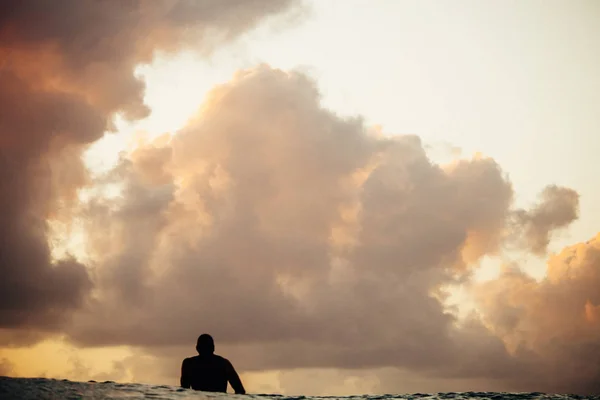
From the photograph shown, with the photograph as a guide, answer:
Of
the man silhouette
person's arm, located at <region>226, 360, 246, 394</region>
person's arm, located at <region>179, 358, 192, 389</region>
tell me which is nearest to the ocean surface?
person's arm, located at <region>226, 360, 246, 394</region>

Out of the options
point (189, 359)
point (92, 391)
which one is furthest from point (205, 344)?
point (92, 391)

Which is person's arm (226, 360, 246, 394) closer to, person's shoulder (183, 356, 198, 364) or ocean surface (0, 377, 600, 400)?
person's shoulder (183, 356, 198, 364)

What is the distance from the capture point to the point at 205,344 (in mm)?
20234

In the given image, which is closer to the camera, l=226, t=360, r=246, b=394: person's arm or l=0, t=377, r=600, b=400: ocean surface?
l=0, t=377, r=600, b=400: ocean surface

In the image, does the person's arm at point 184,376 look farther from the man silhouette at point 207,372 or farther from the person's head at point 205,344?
the person's head at point 205,344

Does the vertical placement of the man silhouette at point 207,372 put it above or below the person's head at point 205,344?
below

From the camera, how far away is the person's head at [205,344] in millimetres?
20172

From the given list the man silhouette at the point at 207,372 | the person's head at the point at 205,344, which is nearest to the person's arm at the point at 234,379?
the man silhouette at the point at 207,372

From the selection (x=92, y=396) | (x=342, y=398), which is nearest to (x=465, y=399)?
(x=342, y=398)

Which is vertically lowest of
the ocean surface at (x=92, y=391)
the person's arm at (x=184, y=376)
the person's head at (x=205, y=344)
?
the ocean surface at (x=92, y=391)

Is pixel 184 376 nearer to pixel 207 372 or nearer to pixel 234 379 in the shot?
pixel 207 372

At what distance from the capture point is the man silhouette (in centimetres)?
2022

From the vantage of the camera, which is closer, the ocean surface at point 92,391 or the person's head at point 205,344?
the ocean surface at point 92,391

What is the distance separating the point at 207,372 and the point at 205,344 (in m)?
0.92
